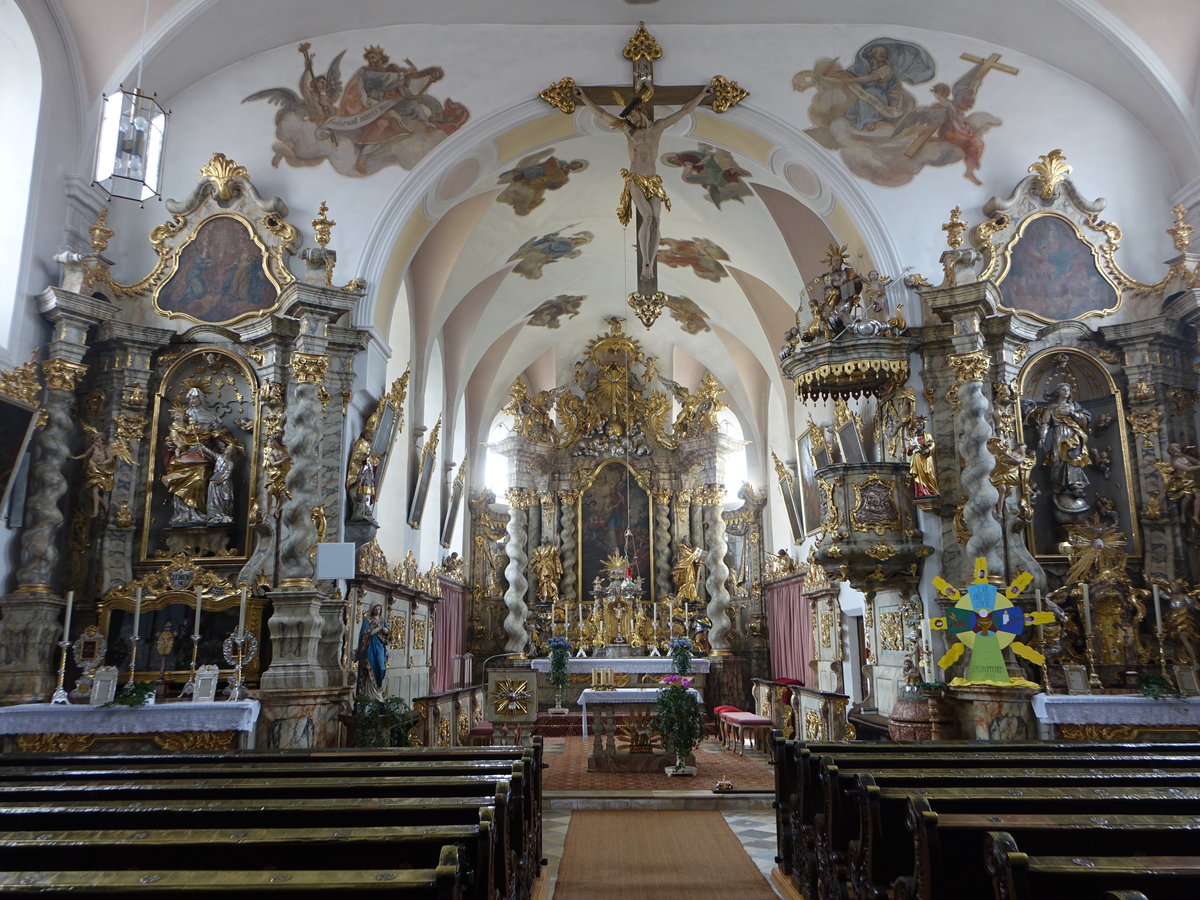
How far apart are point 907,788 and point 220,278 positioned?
31.7 feet

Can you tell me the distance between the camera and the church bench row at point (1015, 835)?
3604 mm

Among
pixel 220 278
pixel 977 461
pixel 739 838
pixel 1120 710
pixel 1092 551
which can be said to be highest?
pixel 220 278

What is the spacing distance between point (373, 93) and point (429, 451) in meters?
5.45

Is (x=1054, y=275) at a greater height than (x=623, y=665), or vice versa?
(x=1054, y=275)

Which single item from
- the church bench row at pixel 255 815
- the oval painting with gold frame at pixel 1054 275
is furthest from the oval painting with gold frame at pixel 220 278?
the oval painting with gold frame at pixel 1054 275

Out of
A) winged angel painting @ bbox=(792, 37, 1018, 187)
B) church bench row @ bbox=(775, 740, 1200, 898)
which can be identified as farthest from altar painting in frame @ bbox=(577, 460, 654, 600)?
church bench row @ bbox=(775, 740, 1200, 898)

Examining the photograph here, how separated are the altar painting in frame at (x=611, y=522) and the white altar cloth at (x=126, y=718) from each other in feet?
38.8

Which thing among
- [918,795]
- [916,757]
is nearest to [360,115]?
[916,757]

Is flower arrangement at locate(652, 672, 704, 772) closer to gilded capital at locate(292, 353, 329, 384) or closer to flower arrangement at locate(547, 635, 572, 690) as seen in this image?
gilded capital at locate(292, 353, 329, 384)

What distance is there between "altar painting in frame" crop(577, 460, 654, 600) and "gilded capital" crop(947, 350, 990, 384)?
36.2ft

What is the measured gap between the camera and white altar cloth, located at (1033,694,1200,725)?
29.6 feet

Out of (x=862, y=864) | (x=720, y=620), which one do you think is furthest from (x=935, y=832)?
(x=720, y=620)

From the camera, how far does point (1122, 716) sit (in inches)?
358

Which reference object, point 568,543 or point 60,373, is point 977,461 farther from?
point 568,543
